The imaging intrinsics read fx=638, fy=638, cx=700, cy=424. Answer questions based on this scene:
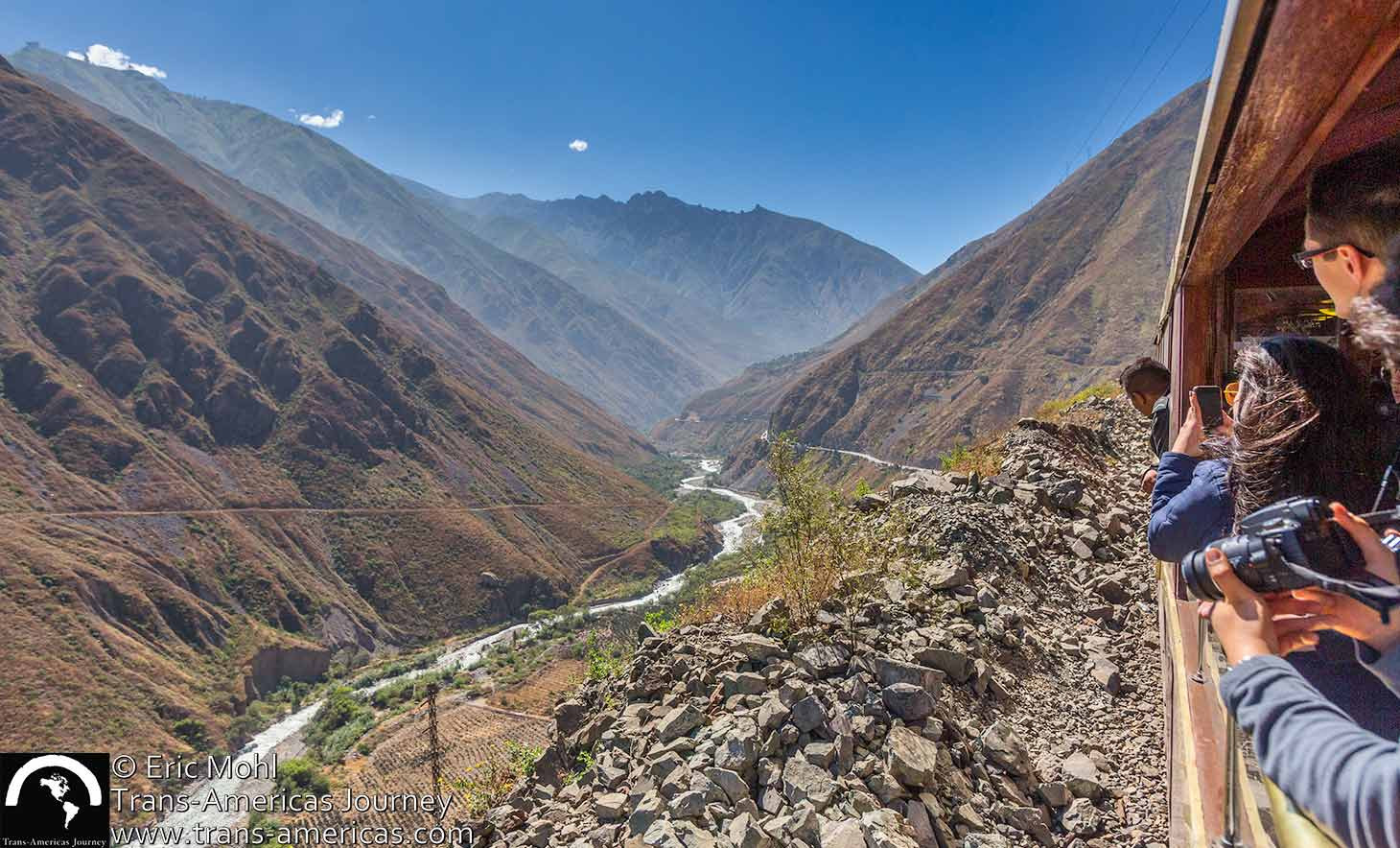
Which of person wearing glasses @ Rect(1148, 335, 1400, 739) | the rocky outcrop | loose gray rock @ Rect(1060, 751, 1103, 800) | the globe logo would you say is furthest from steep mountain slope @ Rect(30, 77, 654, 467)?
person wearing glasses @ Rect(1148, 335, 1400, 739)

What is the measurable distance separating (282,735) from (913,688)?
40638 mm

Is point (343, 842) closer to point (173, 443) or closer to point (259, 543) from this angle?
point (259, 543)

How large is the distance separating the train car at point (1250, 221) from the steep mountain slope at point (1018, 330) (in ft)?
148

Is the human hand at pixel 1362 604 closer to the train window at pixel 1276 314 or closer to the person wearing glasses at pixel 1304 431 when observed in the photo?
the person wearing glasses at pixel 1304 431

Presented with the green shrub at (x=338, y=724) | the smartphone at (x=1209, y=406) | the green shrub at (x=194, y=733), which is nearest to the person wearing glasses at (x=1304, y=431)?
the smartphone at (x=1209, y=406)

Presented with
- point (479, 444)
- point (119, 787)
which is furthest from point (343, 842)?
point (479, 444)

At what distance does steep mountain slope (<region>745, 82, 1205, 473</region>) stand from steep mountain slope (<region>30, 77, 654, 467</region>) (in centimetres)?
3570

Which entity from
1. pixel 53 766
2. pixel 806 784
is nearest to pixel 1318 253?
pixel 806 784

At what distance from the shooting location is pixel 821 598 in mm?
4688

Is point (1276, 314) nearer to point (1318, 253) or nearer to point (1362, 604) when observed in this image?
point (1318, 253)

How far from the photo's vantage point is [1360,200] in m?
1.29

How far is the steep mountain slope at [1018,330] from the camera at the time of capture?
178 ft

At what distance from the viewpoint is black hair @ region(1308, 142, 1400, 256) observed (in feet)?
4.10

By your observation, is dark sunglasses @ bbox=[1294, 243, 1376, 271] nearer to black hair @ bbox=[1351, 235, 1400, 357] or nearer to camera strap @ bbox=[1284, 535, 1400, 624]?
black hair @ bbox=[1351, 235, 1400, 357]
